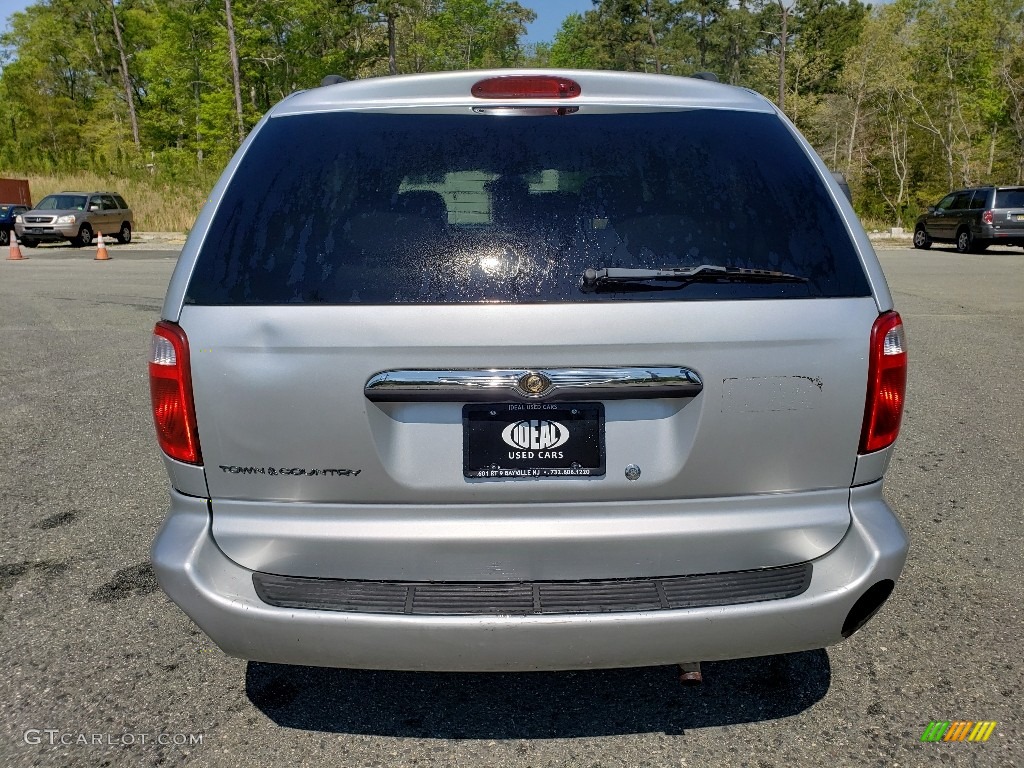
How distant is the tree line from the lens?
47.5 metres

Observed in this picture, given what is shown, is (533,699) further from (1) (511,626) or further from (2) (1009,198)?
(2) (1009,198)

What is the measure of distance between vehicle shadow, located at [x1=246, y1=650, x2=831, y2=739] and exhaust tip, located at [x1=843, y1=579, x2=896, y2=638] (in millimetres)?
566

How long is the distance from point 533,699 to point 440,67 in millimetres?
65944

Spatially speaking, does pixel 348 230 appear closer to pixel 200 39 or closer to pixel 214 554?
pixel 214 554

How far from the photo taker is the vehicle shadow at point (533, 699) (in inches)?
102

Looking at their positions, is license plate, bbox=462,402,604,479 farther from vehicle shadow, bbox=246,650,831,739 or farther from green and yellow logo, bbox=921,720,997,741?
green and yellow logo, bbox=921,720,997,741

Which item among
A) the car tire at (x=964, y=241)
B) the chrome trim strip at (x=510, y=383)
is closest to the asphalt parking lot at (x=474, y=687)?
the chrome trim strip at (x=510, y=383)

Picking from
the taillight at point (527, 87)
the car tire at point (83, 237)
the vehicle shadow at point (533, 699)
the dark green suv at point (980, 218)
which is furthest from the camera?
the car tire at point (83, 237)

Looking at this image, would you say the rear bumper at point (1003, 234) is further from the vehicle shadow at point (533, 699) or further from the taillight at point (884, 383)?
the taillight at point (884, 383)

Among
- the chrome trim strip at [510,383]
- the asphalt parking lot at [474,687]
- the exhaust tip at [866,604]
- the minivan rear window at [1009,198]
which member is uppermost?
the chrome trim strip at [510,383]

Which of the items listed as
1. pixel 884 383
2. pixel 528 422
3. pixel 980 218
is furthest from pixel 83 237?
pixel 884 383

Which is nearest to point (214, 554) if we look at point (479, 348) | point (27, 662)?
point (479, 348)

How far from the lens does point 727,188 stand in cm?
227

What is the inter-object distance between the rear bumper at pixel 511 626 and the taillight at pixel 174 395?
0.49 ft
